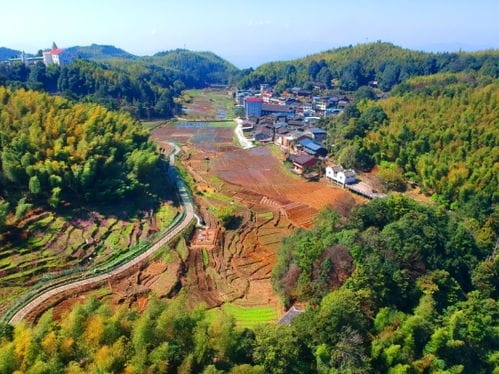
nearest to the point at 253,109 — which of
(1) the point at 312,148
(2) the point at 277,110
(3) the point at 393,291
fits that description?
(2) the point at 277,110

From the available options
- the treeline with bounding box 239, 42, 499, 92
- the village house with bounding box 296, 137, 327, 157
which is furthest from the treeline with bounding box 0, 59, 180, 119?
the village house with bounding box 296, 137, 327, 157

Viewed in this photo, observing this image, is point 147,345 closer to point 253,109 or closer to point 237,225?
point 237,225

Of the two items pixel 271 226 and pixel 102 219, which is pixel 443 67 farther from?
pixel 102 219

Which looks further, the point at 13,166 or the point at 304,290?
the point at 13,166

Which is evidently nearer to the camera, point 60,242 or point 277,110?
point 60,242

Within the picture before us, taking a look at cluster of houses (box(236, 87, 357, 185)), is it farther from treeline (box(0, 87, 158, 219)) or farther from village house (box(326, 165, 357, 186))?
treeline (box(0, 87, 158, 219))

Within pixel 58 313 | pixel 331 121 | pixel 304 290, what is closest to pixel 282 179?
pixel 331 121
